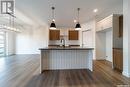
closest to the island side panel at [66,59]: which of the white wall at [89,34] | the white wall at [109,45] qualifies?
the white wall at [109,45]

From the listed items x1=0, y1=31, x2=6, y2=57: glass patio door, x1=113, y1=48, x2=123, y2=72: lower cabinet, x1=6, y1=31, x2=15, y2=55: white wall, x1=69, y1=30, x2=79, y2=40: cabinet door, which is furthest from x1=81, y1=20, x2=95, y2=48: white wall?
x1=0, y1=31, x2=6, y2=57: glass patio door

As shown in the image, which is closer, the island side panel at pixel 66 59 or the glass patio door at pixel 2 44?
the island side panel at pixel 66 59

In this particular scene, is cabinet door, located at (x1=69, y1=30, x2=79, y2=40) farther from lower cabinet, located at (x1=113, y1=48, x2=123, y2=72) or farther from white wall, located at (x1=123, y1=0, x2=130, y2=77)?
white wall, located at (x1=123, y1=0, x2=130, y2=77)

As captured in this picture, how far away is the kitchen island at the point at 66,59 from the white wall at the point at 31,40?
6489mm

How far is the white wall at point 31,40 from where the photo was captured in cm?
1191

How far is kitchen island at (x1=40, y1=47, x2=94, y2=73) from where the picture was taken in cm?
553

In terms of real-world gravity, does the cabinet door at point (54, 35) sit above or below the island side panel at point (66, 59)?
above

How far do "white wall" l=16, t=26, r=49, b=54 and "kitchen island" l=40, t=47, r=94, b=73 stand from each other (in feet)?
21.3

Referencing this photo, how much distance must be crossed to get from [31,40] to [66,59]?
23.8 feet

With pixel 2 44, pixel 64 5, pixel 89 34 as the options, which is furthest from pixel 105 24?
pixel 2 44

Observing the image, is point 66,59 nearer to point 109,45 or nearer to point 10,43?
point 109,45

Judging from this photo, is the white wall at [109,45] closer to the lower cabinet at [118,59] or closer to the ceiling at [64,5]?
the ceiling at [64,5]

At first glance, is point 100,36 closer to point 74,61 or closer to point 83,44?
point 83,44

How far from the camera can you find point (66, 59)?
18.5ft
